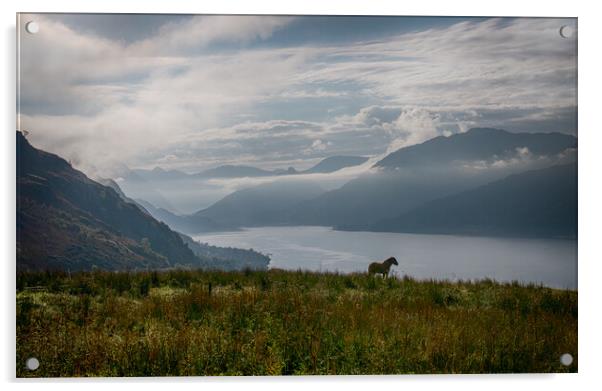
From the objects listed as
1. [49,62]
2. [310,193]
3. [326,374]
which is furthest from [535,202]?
[49,62]

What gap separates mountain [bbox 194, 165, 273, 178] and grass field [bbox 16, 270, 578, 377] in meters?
1.03

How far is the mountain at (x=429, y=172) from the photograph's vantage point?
7102 millimetres

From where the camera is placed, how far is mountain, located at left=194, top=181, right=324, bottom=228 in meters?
7.16

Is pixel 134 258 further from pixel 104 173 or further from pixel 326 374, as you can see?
pixel 326 374

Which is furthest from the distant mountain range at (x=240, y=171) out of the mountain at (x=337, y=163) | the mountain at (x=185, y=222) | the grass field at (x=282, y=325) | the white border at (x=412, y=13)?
the white border at (x=412, y=13)

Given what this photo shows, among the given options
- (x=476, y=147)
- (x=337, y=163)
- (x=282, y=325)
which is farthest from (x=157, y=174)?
(x=476, y=147)

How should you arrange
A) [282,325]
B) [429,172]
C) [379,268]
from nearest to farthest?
1. [282,325]
2. [379,268]
3. [429,172]

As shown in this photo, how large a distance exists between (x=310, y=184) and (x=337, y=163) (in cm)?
37

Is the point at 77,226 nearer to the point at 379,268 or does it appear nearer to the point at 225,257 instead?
the point at 225,257

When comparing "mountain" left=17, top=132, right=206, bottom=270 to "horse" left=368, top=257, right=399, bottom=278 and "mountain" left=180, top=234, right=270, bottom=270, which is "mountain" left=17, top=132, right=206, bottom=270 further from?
"horse" left=368, top=257, right=399, bottom=278

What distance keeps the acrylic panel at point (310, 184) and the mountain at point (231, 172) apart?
2cm

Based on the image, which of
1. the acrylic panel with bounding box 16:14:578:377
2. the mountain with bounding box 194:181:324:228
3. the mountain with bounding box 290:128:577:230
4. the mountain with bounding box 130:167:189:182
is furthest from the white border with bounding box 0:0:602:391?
the mountain with bounding box 194:181:324:228

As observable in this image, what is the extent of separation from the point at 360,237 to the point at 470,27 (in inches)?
97.3

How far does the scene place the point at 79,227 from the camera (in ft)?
22.8
